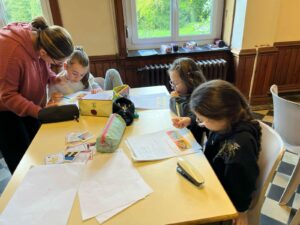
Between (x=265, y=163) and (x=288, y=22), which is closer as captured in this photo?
(x=265, y=163)

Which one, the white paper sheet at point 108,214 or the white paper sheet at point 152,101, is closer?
the white paper sheet at point 108,214

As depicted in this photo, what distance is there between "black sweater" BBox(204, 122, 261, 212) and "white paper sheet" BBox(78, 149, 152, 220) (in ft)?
1.06

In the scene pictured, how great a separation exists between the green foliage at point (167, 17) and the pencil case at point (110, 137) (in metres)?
1.91

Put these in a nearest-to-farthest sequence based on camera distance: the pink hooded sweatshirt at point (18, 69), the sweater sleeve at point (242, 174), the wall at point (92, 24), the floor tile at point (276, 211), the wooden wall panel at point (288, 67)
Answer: the sweater sleeve at point (242, 174) → the pink hooded sweatshirt at point (18, 69) → the floor tile at point (276, 211) → the wall at point (92, 24) → the wooden wall panel at point (288, 67)

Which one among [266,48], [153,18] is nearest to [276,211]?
[266,48]

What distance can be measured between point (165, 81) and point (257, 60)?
1090 mm

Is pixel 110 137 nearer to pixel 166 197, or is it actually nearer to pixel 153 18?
pixel 166 197

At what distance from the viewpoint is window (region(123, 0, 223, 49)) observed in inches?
104

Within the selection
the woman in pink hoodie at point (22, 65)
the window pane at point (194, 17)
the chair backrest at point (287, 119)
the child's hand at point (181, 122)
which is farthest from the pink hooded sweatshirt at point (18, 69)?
the window pane at point (194, 17)

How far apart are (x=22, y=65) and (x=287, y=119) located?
4.97 ft

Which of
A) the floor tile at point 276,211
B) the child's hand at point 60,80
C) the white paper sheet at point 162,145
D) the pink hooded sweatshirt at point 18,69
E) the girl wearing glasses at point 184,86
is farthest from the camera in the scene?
the child's hand at point 60,80

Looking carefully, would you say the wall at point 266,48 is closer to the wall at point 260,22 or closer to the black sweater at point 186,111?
the wall at point 260,22

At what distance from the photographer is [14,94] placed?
1.22 m

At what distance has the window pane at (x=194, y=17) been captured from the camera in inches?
107
